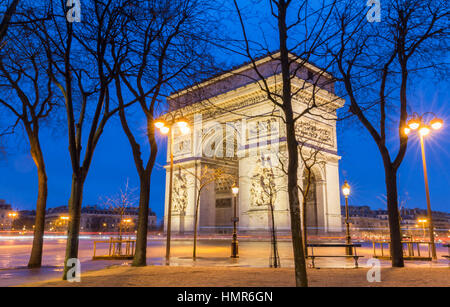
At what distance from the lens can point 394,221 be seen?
11602mm

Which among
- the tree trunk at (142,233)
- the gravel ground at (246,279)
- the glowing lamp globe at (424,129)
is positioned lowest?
the gravel ground at (246,279)

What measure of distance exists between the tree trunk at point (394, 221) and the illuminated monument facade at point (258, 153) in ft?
38.3

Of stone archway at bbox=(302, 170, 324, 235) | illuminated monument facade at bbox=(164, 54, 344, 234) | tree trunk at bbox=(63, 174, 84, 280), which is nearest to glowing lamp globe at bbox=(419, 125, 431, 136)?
illuminated monument facade at bbox=(164, 54, 344, 234)

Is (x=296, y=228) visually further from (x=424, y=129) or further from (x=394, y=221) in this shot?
(x=424, y=129)

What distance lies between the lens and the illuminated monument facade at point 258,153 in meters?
26.5

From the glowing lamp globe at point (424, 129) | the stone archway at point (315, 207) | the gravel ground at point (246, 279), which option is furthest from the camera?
the stone archway at point (315, 207)

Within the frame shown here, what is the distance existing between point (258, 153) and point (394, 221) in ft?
56.9

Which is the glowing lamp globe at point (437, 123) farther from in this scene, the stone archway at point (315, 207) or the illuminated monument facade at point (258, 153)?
the stone archway at point (315, 207)

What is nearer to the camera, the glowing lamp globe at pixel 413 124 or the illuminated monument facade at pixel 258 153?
the glowing lamp globe at pixel 413 124

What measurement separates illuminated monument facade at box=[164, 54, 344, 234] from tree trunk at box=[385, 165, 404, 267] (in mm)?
11671

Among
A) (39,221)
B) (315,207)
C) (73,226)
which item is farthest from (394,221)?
(315,207)

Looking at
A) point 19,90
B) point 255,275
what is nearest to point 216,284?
point 255,275

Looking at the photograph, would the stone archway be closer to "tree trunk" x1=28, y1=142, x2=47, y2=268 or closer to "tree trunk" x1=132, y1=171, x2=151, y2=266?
"tree trunk" x1=132, y1=171, x2=151, y2=266

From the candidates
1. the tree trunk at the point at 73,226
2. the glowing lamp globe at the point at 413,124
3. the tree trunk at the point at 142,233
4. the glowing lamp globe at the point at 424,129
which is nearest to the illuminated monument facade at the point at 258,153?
the glowing lamp globe at the point at 424,129
